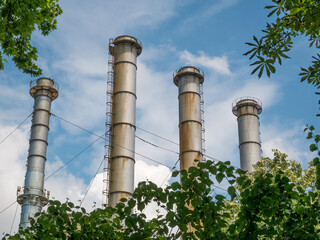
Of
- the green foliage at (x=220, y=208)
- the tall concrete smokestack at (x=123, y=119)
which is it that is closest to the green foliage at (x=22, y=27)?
the green foliage at (x=220, y=208)

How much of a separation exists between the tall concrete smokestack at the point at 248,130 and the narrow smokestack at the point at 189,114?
4.68 meters

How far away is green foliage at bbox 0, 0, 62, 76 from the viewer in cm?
928

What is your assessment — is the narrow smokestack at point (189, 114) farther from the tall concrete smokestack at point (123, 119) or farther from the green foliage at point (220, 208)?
the green foliage at point (220, 208)

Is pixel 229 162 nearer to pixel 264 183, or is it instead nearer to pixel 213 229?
pixel 264 183

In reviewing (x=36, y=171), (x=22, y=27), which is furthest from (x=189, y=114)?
(x=22, y=27)

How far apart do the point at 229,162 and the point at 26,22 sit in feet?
18.4

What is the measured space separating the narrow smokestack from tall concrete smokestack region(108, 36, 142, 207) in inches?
130

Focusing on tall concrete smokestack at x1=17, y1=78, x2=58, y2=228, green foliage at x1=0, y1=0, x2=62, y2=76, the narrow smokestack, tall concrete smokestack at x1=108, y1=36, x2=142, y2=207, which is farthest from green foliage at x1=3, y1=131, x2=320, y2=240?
tall concrete smokestack at x1=17, y1=78, x2=58, y2=228

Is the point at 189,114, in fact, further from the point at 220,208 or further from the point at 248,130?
the point at 220,208

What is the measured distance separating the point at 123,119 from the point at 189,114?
4536mm

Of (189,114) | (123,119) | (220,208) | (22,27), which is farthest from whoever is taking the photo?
(189,114)

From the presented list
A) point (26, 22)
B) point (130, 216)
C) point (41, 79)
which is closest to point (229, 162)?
point (130, 216)

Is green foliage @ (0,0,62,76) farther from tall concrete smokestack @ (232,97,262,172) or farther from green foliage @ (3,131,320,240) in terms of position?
tall concrete smokestack @ (232,97,262,172)

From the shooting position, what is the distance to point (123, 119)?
1164 inches
